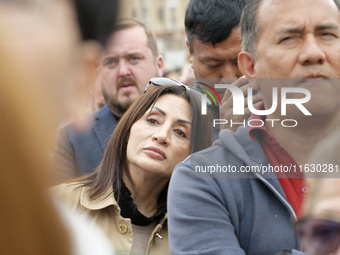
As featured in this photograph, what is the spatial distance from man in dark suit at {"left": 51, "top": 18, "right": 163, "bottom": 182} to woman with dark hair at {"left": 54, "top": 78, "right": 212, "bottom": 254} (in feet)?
0.90

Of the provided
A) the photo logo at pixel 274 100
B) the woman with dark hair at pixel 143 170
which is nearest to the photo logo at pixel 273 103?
the photo logo at pixel 274 100

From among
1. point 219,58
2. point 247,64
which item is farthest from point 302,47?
point 219,58

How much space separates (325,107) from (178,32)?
152ft

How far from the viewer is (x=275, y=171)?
1.80 metres

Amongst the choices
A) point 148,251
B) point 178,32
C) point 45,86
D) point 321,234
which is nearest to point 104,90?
point 148,251

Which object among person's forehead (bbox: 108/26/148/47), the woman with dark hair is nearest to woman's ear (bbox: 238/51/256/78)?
the woman with dark hair

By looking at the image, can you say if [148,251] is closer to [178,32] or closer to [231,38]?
[231,38]

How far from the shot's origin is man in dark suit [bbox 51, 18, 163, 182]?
2.87 m

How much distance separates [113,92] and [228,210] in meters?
1.60

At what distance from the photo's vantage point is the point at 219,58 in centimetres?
278

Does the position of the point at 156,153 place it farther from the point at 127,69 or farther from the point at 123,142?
the point at 127,69

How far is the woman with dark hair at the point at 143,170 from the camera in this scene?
228 centimetres

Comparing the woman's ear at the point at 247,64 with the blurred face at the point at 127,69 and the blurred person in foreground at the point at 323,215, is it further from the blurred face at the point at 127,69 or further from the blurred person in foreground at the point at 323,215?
the blurred face at the point at 127,69

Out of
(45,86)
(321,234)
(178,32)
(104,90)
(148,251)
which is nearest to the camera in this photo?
(45,86)
